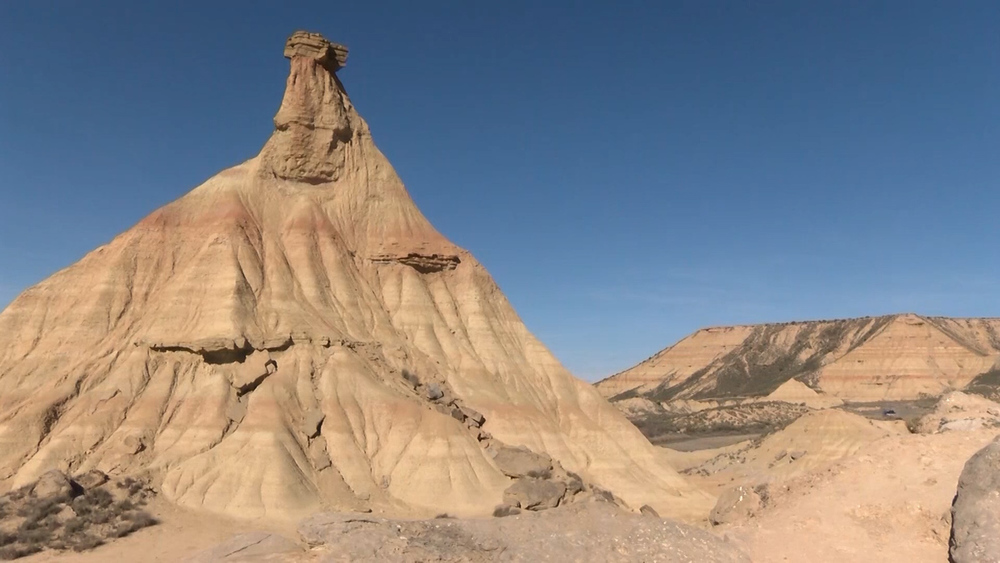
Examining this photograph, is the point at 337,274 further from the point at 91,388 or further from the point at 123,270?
the point at 91,388

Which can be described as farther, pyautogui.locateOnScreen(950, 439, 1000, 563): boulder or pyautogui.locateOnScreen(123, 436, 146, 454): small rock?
pyautogui.locateOnScreen(123, 436, 146, 454): small rock

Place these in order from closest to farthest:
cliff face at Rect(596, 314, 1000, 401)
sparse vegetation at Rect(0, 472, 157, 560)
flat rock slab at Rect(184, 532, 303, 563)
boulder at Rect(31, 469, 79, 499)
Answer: flat rock slab at Rect(184, 532, 303, 563) → sparse vegetation at Rect(0, 472, 157, 560) → boulder at Rect(31, 469, 79, 499) → cliff face at Rect(596, 314, 1000, 401)

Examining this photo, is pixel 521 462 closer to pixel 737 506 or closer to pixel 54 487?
pixel 737 506

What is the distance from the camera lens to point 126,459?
26.7m

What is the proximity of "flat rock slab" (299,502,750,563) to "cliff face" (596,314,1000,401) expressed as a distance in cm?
10435

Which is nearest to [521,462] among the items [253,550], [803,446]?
[253,550]

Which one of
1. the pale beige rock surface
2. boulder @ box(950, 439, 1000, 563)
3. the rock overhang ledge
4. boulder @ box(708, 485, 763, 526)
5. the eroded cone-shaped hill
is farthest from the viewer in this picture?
the rock overhang ledge

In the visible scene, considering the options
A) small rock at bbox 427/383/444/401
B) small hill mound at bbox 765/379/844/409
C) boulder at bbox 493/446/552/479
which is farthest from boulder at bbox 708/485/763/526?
small hill mound at bbox 765/379/844/409

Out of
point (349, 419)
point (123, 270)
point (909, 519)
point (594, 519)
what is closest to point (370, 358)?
point (349, 419)

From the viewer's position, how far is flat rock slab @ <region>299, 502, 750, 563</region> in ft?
45.0

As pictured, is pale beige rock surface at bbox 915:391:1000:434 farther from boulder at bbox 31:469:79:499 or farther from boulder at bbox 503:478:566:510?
boulder at bbox 31:469:79:499

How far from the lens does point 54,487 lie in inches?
920

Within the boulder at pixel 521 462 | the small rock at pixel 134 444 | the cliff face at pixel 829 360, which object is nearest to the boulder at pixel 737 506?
the boulder at pixel 521 462

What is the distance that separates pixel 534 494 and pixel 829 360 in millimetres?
112424
